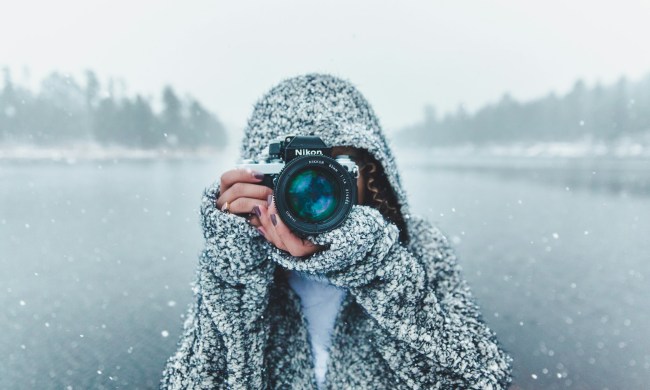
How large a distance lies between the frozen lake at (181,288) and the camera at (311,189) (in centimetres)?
116

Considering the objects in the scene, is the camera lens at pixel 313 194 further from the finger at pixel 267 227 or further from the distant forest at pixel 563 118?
the distant forest at pixel 563 118

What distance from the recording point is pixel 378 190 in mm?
1353

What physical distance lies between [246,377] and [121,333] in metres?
3.55

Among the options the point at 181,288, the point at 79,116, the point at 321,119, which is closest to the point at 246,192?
the point at 321,119

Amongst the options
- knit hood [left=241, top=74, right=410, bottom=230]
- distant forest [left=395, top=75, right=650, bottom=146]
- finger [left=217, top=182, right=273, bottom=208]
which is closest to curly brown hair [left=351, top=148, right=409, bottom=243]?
knit hood [left=241, top=74, right=410, bottom=230]

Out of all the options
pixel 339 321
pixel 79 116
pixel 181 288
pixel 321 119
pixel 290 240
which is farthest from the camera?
pixel 79 116

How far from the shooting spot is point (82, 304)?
4.53m

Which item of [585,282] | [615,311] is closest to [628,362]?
[615,311]

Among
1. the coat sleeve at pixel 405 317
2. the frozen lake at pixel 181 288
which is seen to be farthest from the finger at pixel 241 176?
the frozen lake at pixel 181 288

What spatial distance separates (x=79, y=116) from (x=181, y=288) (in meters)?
46.4

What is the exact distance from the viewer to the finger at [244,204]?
Result: 974mm

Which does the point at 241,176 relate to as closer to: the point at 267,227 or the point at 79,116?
the point at 267,227

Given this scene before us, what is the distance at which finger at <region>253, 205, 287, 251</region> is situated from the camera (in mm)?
960

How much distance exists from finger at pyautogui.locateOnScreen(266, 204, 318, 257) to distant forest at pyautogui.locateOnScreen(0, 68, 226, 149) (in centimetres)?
4505
